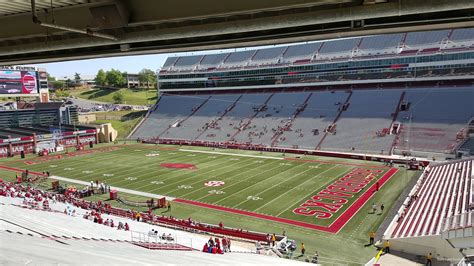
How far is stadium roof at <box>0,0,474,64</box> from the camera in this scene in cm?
477

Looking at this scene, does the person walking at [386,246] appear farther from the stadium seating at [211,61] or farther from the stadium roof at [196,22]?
the stadium seating at [211,61]

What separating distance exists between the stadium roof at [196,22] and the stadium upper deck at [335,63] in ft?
146

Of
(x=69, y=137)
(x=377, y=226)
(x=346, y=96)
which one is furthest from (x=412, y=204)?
(x=69, y=137)

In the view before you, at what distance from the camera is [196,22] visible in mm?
5738

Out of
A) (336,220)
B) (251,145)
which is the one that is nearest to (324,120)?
(251,145)

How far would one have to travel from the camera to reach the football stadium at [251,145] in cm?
591

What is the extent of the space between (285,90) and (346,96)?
1046cm

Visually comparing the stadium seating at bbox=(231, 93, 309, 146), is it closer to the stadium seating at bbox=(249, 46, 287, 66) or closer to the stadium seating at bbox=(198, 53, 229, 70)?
the stadium seating at bbox=(249, 46, 287, 66)

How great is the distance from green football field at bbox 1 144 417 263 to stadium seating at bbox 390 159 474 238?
1.34 metres

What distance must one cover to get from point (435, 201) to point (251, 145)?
26185 mm

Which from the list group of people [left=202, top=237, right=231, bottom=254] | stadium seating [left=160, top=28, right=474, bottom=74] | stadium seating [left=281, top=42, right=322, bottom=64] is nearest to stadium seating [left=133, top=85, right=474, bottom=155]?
stadium seating [left=160, top=28, right=474, bottom=74]

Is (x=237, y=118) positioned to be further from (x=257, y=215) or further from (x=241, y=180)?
(x=257, y=215)

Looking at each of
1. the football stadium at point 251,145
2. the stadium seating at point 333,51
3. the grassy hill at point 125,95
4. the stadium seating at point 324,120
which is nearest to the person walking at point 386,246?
the football stadium at point 251,145

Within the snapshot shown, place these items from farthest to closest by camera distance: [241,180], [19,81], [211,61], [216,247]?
[211,61], [19,81], [241,180], [216,247]
